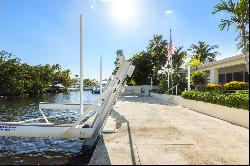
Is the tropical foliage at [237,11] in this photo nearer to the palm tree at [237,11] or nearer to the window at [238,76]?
the palm tree at [237,11]

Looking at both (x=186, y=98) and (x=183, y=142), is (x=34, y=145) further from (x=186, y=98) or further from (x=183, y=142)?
(x=186, y=98)

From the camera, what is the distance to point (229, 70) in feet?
124

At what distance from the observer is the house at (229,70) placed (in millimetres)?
31922

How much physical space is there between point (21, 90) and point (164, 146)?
60.8 m

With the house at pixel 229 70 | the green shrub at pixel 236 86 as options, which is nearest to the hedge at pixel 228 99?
the green shrub at pixel 236 86

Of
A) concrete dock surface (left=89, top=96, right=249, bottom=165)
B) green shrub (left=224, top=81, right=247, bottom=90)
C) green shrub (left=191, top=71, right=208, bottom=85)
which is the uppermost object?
green shrub (left=191, top=71, right=208, bottom=85)

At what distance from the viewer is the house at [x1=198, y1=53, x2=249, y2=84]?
105 ft

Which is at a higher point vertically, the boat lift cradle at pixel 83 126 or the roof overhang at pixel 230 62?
the roof overhang at pixel 230 62

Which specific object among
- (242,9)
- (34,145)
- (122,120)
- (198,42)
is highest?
(198,42)

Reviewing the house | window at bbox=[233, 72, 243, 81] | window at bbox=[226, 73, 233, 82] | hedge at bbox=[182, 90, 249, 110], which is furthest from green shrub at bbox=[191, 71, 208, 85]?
hedge at bbox=[182, 90, 249, 110]

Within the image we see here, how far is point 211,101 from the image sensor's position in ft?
56.7

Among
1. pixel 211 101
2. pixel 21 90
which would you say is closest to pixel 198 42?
pixel 21 90

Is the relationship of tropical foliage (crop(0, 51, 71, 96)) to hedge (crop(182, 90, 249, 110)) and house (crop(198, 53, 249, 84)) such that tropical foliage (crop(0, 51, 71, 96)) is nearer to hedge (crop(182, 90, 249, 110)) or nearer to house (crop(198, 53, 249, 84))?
house (crop(198, 53, 249, 84))

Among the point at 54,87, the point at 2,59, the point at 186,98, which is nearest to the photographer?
the point at 186,98
